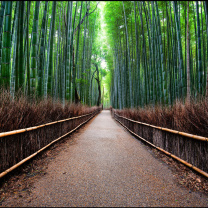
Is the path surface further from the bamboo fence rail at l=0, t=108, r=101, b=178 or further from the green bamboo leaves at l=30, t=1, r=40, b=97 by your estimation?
the green bamboo leaves at l=30, t=1, r=40, b=97

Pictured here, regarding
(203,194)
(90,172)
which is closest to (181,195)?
(203,194)

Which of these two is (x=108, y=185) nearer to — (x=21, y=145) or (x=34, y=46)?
(x=21, y=145)

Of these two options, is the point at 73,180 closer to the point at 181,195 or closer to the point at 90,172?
the point at 90,172

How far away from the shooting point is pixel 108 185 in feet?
5.11

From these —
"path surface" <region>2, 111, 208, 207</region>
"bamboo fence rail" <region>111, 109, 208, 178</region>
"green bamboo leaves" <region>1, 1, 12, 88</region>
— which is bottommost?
"path surface" <region>2, 111, 208, 207</region>

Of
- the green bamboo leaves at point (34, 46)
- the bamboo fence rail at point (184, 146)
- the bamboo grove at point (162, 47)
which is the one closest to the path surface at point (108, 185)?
the bamboo fence rail at point (184, 146)

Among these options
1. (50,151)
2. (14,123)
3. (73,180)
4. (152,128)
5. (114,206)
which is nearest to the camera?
(114,206)

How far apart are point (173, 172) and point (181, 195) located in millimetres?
528

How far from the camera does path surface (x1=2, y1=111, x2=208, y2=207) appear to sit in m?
1.28

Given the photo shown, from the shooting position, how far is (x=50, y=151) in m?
2.73

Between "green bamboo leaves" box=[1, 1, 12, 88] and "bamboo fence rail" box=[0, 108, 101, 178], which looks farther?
"green bamboo leaves" box=[1, 1, 12, 88]

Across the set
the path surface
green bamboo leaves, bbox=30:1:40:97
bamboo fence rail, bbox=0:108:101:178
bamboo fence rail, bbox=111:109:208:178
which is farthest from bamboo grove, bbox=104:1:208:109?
green bamboo leaves, bbox=30:1:40:97

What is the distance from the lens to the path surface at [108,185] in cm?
128

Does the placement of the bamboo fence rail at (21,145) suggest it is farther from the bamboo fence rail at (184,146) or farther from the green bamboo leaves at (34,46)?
the bamboo fence rail at (184,146)
